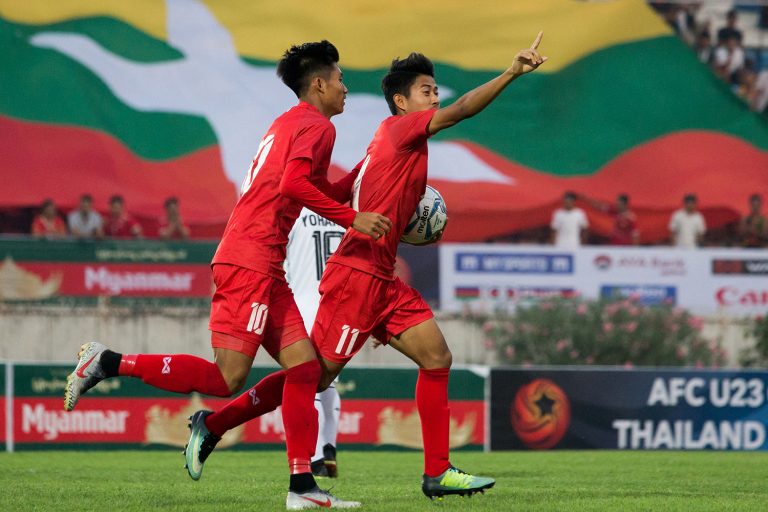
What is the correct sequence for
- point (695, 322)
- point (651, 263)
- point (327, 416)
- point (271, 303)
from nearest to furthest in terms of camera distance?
point (271, 303), point (327, 416), point (695, 322), point (651, 263)

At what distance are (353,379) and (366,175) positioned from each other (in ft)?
24.9

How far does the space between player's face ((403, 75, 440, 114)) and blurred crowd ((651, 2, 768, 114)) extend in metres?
16.6

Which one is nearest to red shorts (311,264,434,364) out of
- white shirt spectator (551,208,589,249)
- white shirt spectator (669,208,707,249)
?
white shirt spectator (551,208,589,249)

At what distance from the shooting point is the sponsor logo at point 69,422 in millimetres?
13961

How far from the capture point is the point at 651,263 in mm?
19469

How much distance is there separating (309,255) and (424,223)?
9.60 ft

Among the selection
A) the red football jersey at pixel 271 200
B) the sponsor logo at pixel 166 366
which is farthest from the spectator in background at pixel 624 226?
the sponsor logo at pixel 166 366

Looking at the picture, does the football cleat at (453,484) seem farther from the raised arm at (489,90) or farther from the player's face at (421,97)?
the player's face at (421,97)

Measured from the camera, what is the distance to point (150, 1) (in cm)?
2258

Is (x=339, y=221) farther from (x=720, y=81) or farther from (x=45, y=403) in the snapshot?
(x=720, y=81)

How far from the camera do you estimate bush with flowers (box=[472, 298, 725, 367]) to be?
17891 mm

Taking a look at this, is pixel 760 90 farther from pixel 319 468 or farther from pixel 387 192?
pixel 387 192

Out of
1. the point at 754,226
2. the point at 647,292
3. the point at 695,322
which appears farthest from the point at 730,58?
the point at 695,322

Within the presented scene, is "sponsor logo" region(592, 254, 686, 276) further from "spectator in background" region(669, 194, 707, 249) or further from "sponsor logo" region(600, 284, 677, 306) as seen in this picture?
"spectator in background" region(669, 194, 707, 249)
